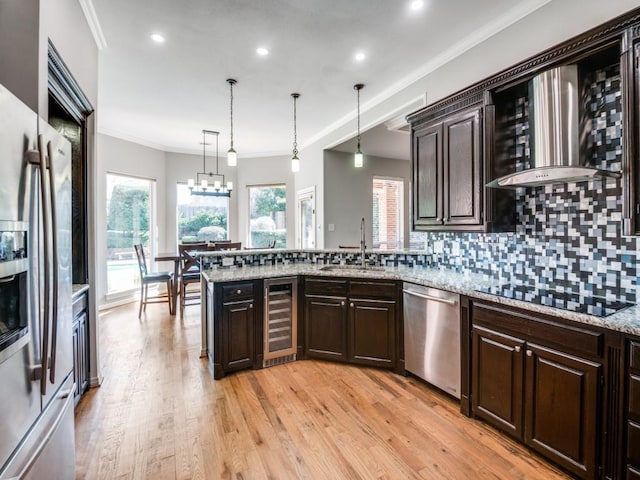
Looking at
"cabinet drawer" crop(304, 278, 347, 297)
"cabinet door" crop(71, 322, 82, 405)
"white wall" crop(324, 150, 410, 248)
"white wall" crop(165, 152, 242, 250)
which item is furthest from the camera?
"white wall" crop(165, 152, 242, 250)

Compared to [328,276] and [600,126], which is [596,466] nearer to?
[600,126]

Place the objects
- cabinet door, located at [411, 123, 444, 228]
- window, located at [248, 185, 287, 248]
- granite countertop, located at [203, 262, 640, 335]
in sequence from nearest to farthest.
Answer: granite countertop, located at [203, 262, 640, 335], cabinet door, located at [411, 123, 444, 228], window, located at [248, 185, 287, 248]

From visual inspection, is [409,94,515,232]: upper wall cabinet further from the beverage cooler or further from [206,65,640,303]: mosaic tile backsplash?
the beverage cooler

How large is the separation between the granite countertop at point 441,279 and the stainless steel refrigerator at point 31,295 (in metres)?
1.58

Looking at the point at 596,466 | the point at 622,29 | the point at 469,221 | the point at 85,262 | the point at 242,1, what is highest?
the point at 242,1

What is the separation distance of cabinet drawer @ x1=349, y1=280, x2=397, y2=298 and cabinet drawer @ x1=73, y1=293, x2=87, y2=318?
84.5 inches

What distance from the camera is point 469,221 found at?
2.53 metres

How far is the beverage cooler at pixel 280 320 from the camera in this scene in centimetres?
306

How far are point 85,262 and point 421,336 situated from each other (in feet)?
9.21

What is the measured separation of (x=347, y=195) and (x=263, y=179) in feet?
7.28

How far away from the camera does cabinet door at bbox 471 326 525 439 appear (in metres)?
1.91

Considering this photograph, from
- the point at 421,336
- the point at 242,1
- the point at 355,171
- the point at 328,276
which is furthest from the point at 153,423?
the point at 355,171

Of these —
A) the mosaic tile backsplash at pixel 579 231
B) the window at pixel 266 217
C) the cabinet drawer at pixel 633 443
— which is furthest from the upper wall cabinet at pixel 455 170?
the window at pixel 266 217

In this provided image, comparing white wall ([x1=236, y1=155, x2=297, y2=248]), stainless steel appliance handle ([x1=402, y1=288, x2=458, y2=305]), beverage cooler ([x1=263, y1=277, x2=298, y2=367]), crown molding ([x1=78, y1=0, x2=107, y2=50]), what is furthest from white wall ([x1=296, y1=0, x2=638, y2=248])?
crown molding ([x1=78, y1=0, x2=107, y2=50])
